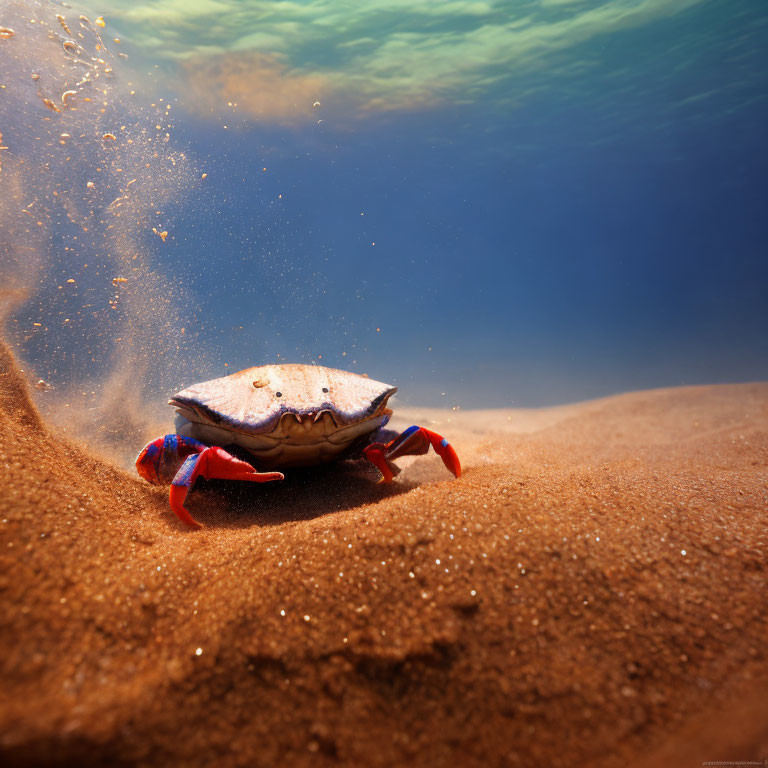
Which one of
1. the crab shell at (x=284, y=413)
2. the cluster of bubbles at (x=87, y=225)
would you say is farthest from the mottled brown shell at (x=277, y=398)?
the cluster of bubbles at (x=87, y=225)

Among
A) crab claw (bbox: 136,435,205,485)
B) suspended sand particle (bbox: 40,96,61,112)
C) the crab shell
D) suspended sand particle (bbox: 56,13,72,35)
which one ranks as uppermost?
suspended sand particle (bbox: 56,13,72,35)

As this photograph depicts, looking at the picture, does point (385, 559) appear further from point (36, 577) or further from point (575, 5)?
point (575, 5)

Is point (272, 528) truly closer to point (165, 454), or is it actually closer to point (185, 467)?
point (185, 467)

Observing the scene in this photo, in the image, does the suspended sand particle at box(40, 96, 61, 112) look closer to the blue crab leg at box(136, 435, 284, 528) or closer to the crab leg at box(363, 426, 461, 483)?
the blue crab leg at box(136, 435, 284, 528)

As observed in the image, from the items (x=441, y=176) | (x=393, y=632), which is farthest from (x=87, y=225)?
(x=441, y=176)

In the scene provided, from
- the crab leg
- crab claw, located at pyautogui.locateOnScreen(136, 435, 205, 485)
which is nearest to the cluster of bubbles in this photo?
crab claw, located at pyautogui.locateOnScreen(136, 435, 205, 485)

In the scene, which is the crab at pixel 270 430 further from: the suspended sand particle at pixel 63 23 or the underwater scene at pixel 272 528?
the suspended sand particle at pixel 63 23

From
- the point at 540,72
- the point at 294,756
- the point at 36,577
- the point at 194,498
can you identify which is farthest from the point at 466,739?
the point at 540,72
